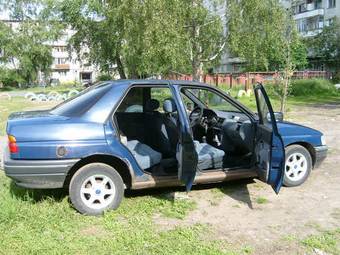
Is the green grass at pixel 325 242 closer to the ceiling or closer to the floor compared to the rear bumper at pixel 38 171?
closer to the floor

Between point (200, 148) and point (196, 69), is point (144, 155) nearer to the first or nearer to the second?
point (200, 148)

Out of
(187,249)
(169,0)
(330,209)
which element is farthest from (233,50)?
(187,249)

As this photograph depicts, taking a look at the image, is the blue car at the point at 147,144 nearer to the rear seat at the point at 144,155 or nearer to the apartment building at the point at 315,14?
the rear seat at the point at 144,155

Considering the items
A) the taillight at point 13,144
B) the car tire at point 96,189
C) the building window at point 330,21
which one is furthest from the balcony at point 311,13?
the taillight at point 13,144

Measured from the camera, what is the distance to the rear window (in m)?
5.51

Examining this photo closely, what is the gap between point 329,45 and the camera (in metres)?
50.6

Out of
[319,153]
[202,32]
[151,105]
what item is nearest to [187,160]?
[151,105]

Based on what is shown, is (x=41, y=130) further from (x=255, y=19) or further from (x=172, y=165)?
(x=255, y=19)

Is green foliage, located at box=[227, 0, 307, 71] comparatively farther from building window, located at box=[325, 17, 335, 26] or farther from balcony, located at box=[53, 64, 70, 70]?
balcony, located at box=[53, 64, 70, 70]

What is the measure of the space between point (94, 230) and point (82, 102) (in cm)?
163

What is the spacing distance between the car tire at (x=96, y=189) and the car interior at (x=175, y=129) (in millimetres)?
491

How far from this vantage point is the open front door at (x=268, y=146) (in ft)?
18.0

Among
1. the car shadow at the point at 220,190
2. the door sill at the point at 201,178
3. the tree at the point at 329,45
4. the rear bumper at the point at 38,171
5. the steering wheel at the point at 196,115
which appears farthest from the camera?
the tree at the point at 329,45

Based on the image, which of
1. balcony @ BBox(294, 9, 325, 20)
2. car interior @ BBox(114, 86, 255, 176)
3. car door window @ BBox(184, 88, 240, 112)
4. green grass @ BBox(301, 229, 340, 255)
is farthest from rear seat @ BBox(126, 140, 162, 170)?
balcony @ BBox(294, 9, 325, 20)
